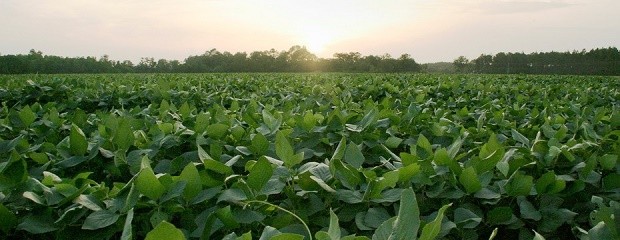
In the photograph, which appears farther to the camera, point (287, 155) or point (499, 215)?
point (499, 215)

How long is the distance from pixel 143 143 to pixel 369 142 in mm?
1028

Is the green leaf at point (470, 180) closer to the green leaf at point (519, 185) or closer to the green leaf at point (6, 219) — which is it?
the green leaf at point (519, 185)

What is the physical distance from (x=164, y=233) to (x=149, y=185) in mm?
543

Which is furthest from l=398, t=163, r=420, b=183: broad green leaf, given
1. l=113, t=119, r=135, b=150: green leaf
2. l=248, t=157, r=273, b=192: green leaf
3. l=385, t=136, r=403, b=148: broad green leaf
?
l=113, t=119, r=135, b=150: green leaf

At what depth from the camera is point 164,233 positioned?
0.83m

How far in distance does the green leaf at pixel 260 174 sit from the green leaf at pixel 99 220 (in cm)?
36

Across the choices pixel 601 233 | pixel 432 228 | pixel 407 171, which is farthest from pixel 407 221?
pixel 407 171

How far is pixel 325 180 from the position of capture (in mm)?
1565

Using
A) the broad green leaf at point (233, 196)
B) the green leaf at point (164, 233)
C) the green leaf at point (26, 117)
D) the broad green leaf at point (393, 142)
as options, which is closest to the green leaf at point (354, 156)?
the broad green leaf at point (233, 196)

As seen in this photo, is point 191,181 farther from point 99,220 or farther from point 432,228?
point 432,228

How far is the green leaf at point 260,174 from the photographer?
1384 millimetres

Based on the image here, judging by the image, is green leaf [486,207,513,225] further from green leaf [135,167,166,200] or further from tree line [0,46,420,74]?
tree line [0,46,420,74]

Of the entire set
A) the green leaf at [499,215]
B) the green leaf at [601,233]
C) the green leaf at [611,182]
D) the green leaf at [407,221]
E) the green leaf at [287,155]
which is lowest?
the green leaf at [499,215]

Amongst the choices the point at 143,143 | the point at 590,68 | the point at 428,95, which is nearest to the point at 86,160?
the point at 143,143
